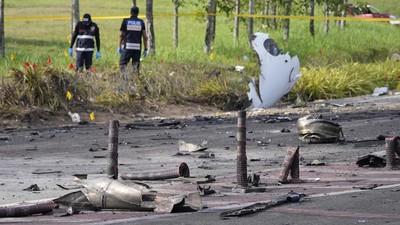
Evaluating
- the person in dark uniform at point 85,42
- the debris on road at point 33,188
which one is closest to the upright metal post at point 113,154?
the debris on road at point 33,188

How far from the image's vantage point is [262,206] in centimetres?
1056

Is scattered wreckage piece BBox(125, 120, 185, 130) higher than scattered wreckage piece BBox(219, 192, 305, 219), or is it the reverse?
scattered wreckage piece BBox(219, 192, 305, 219)

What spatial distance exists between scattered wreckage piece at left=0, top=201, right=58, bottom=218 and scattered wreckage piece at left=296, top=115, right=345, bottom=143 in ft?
23.7

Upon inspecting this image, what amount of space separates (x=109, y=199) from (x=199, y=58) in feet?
62.4

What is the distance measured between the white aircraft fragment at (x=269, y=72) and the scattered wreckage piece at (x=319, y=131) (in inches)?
284

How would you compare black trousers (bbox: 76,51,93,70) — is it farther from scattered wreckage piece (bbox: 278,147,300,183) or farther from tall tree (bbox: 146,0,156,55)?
scattered wreckage piece (bbox: 278,147,300,183)

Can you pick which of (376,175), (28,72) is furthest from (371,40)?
(376,175)

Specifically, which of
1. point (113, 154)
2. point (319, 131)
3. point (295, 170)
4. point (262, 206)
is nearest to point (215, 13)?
point (319, 131)

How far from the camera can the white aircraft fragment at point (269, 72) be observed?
80.4 ft

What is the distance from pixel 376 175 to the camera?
13211 mm

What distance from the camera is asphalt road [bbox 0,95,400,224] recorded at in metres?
10.2

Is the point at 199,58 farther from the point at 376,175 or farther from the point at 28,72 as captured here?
the point at 376,175

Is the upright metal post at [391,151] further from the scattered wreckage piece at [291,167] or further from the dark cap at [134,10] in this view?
the dark cap at [134,10]

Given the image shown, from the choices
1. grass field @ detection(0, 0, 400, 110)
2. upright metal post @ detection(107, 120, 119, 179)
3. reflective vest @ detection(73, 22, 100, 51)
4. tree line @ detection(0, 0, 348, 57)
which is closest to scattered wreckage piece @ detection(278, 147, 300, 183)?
upright metal post @ detection(107, 120, 119, 179)
